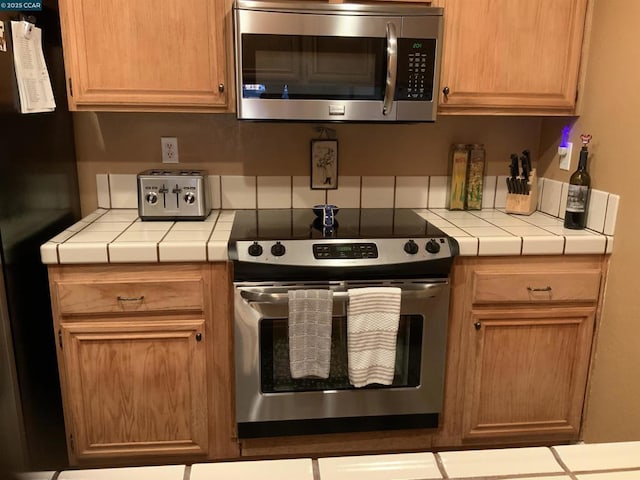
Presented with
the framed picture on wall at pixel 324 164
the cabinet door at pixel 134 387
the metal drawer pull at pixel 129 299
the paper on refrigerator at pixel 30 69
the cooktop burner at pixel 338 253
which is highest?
the paper on refrigerator at pixel 30 69

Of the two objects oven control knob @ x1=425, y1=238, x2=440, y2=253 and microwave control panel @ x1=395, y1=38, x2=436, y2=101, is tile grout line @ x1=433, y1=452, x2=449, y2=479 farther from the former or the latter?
microwave control panel @ x1=395, y1=38, x2=436, y2=101

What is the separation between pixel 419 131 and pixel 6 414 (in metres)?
1.86

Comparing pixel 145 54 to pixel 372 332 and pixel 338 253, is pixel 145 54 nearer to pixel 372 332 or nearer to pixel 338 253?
pixel 338 253

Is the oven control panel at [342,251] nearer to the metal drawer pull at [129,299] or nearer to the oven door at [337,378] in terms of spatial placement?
the oven door at [337,378]

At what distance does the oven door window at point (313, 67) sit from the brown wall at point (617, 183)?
82 centimetres

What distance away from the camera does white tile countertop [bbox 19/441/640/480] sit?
63 centimetres

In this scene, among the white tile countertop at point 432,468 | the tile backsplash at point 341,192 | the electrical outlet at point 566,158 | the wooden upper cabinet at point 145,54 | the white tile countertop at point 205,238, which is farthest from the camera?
the tile backsplash at point 341,192

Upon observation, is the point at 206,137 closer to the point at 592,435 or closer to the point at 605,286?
the point at 605,286

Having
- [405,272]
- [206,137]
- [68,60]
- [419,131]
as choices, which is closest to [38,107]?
[68,60]

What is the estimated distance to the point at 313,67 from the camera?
6.17ft

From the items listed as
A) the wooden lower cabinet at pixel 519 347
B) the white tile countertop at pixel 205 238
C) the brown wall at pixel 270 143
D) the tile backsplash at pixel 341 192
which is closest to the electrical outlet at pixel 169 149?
the brown wall at pixel 270 143

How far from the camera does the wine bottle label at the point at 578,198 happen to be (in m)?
2.02

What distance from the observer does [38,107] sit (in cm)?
177

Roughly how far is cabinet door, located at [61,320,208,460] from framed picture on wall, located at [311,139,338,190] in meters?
0.84
